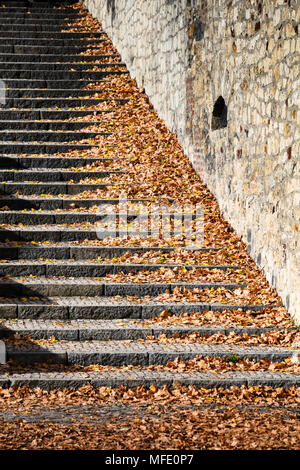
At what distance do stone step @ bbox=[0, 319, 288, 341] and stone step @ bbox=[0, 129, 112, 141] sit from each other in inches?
167

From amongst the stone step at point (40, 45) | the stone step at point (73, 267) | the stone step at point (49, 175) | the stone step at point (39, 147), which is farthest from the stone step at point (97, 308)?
the stone step at point (40, 45)

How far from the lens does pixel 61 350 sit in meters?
5.62

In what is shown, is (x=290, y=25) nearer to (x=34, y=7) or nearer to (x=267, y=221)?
(x=267, y=221)

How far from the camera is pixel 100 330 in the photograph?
598cm

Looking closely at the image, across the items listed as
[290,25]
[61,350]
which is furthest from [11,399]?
[290,25]

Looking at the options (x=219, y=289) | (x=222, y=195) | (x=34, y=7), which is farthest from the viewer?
(x=34, y=7)

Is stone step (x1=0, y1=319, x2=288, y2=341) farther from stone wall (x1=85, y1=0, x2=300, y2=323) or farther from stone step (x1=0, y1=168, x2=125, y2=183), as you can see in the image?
stone step (x1=0, y1=168, x2=125, y2=183)

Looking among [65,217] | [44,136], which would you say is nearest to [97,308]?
[65,217]

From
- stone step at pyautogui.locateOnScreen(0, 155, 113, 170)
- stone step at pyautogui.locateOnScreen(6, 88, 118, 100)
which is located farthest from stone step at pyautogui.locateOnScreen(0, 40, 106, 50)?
stone step at pyautogui.locateOnScreen(0, 155, 113, 170)

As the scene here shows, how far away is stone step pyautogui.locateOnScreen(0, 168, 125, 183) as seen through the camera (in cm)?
878

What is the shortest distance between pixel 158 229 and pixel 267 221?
148cm

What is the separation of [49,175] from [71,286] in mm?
2603

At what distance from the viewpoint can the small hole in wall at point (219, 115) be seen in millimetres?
8562

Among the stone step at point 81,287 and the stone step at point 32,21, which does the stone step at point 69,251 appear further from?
the stone step at point 32,21
